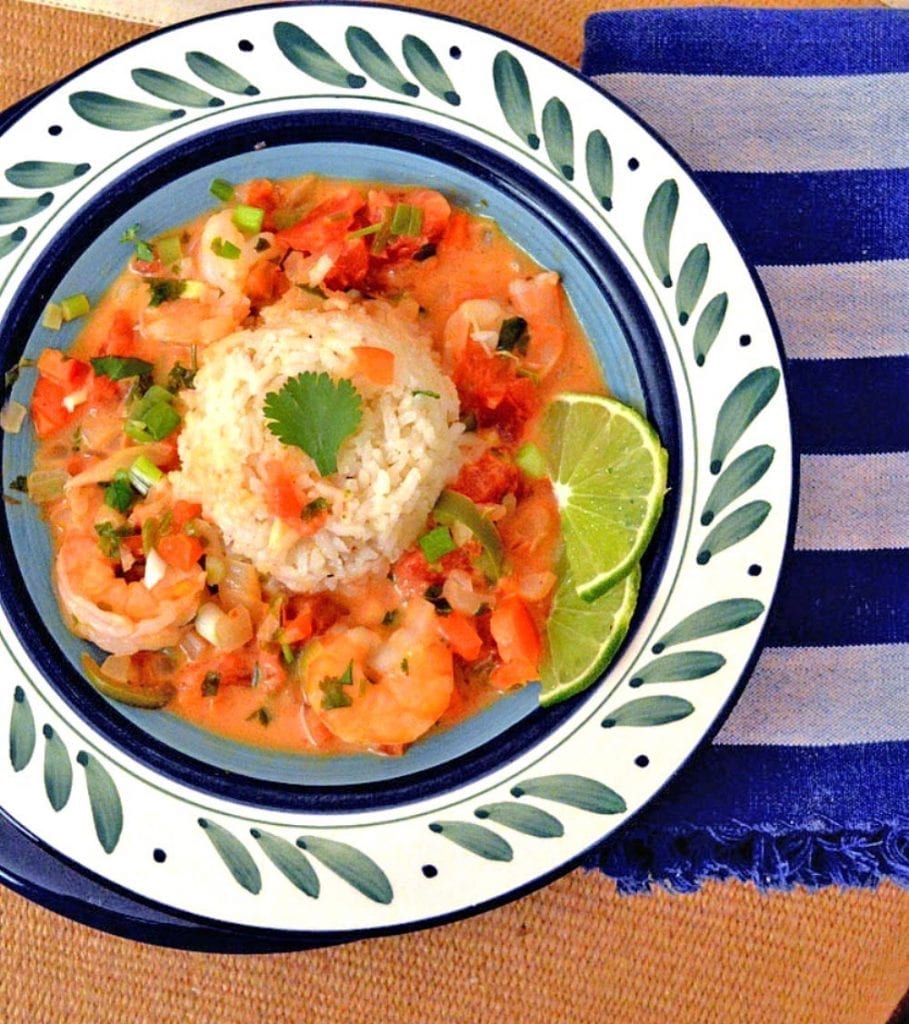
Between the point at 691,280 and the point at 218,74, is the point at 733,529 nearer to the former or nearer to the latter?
the point at 691,280

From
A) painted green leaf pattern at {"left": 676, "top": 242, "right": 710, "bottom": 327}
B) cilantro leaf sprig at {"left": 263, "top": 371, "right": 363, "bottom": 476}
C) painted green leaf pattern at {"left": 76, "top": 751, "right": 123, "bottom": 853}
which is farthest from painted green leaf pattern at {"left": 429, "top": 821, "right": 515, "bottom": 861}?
painted green leaf pattern at {"left": 676, "top": 242, "right": 710, "bottom": 327}

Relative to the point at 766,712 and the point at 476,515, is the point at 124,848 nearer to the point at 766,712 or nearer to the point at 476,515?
the point at 476,515

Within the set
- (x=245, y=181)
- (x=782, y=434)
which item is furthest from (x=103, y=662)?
(x=782, y=434)

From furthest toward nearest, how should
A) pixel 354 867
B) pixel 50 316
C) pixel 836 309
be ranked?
pixel 836 309 < pixel 50 316 < pixel 354 867

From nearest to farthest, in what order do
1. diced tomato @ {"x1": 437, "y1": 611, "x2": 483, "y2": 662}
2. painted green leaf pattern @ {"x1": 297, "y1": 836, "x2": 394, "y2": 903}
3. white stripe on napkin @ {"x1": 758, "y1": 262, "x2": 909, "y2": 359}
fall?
painted green leaf pattern @ {"x1": 297, "y1": 836, "x2": 394, "y2": 903}
diced tomato @ {"x1": 437, "y1": 611, "x2": 483, "y2": 662}
white stripe on napkin @ {"x1": 758, "y1": 262, "x2": 909, "y2": 359}

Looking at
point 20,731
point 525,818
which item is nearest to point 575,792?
point 525,818

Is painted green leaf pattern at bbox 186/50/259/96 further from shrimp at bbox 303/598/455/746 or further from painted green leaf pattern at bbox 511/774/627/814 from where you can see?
painted green leaf pattern at bbox 511/774/627/814

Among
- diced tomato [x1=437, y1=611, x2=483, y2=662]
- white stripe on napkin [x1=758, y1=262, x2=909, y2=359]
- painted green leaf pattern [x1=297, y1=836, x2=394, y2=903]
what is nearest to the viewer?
painted green leaf pattern [x1=297, y1=836, x2=394, y2=903]
